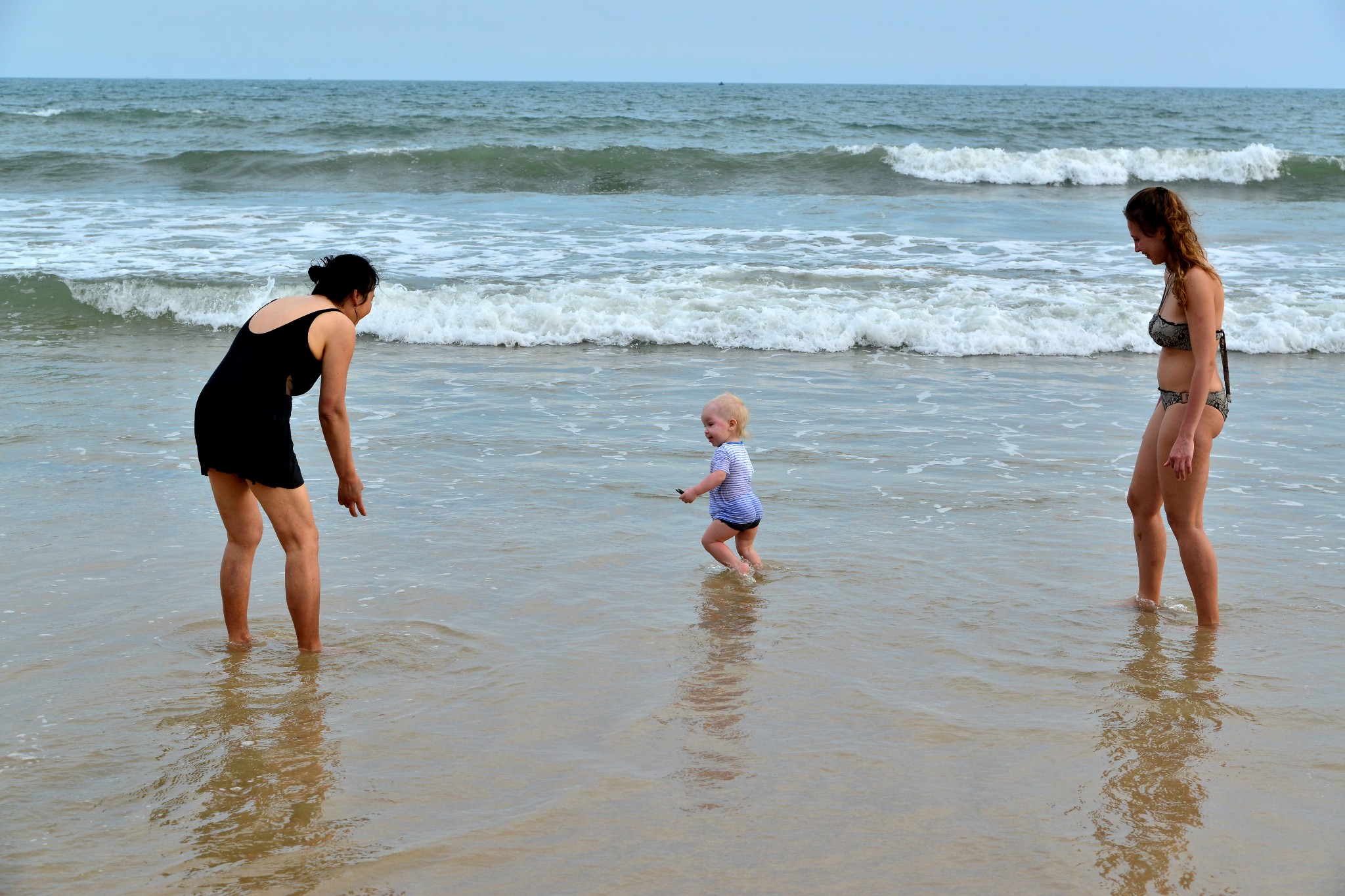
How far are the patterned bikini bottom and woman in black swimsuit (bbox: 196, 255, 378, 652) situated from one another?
316cm

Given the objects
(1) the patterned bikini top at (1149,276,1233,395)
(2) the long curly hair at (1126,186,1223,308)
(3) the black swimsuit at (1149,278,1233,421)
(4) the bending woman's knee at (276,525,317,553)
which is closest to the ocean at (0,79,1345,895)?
(4) the bending woman's knee at (276,525,317,553)

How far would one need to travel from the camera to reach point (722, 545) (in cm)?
530

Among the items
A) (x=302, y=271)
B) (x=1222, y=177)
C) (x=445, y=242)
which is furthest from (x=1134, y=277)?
(x=1222, y=177)

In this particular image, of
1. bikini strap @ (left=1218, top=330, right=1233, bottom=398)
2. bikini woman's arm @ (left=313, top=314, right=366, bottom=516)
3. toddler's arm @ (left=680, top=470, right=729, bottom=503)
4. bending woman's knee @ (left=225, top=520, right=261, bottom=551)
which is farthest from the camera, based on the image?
toddler's arm @ (left=680, top=470, right=729, bottom=503)

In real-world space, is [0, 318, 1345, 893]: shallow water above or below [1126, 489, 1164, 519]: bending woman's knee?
below

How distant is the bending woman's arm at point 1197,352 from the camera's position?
4375 millimetres

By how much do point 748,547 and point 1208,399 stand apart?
82.1 inches

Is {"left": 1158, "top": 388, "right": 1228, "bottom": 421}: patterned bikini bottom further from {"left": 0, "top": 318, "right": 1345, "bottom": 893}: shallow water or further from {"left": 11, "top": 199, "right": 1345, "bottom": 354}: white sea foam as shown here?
{"left": 11, "top": 199, "right": 1345, "bottom": 354}: white sea foam

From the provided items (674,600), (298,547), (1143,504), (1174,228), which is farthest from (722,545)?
(1174,228)

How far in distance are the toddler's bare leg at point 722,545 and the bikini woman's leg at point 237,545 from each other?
78.5 inches

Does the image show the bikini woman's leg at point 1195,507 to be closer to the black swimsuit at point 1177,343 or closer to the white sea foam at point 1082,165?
the black swimsuit at point 1177,343

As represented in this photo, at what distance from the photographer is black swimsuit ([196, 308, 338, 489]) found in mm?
3961

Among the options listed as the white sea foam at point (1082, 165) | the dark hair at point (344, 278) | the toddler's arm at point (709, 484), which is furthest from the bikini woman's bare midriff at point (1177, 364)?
the white sea foam at point (1082, 165)

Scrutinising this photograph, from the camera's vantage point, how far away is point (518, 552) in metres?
5.47
